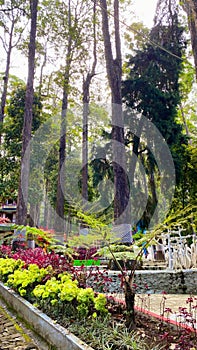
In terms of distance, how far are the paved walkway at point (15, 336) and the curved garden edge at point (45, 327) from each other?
8cm

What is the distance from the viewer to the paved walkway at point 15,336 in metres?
2.72

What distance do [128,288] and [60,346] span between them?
722 millimetres

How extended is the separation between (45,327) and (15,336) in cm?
44

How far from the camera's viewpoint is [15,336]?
300cm

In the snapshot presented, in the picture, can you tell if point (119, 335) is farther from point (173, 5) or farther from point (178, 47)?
point (178, 47)

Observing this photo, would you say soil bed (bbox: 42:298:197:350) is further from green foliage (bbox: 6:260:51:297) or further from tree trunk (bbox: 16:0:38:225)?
tree trunk (bbox: 16:0:38:225)

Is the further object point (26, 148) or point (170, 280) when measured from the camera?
point (26, 148)

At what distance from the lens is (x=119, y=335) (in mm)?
2268

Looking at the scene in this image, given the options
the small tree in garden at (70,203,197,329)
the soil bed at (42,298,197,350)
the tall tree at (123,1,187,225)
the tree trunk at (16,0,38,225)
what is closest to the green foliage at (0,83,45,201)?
the tree trunk at (16,0,38,225)

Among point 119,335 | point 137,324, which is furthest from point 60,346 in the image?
point 137,324

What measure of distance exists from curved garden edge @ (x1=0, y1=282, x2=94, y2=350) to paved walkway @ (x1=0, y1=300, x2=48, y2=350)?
77 millimetres

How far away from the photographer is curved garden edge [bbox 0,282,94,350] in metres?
2.25

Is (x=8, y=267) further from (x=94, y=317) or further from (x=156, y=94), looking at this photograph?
(x=156, y=94)

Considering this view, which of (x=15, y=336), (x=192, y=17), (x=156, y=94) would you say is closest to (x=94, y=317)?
(x=15, y=336)
